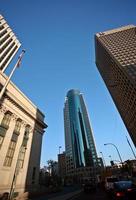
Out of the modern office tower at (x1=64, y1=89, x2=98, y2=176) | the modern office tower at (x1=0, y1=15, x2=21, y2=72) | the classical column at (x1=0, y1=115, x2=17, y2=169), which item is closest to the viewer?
the classical column at (x1=0, y1=115, x2=17, y2=169)

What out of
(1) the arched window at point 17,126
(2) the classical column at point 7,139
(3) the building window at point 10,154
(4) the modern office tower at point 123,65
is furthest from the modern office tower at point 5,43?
(4) the modern office tower at point 123,65

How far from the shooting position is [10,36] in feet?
211

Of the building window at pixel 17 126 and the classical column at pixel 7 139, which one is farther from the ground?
the building window at pixel 17 126

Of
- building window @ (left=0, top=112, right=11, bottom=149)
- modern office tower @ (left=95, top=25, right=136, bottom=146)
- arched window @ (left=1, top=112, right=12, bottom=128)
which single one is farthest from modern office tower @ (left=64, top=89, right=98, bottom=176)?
building window @ (left=0, top=112, right=11, bottom=149)

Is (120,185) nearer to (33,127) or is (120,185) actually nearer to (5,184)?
(5,184)

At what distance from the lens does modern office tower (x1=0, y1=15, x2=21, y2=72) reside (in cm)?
5813

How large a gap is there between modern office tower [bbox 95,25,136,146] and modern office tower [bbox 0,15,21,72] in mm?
39517

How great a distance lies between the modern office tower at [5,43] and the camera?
2289 inches

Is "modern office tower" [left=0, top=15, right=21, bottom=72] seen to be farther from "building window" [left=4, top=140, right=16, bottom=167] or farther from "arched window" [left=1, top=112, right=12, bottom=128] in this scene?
"building window" [left=4, top=140, right=16, bottom=167]

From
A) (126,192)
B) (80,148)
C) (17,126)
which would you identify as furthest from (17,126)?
(80,148)

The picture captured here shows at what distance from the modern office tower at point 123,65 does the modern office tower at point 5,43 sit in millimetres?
39517

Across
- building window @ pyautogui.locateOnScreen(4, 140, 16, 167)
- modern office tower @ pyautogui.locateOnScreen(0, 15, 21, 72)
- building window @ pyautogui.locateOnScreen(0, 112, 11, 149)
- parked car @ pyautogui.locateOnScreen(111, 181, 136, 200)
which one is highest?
modern office tower @ pyautogui.locateOnScreen(0, 15, 21, 72)

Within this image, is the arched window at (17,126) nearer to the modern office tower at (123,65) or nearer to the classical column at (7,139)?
the classical column at (7,139)

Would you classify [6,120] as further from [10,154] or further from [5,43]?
[5,43]
